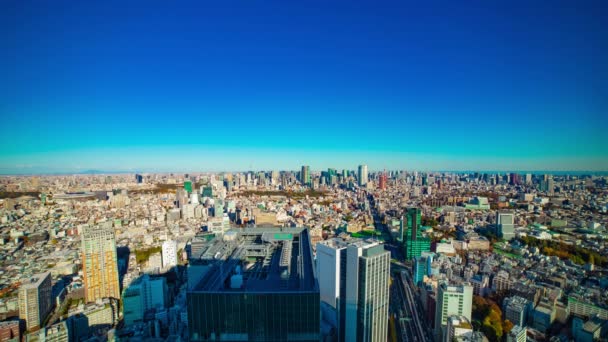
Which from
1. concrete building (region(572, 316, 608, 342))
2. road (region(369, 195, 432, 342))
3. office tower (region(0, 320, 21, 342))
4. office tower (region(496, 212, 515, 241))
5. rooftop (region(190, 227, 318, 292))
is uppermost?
rooftop (region(190, 227, 318, 292))

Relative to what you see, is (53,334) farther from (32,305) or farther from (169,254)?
(169,254)

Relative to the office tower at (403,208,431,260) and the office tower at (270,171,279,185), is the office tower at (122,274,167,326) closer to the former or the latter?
the office tower at (403,208,431,260)

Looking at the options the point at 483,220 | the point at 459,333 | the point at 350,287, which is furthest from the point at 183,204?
the point at 483,220

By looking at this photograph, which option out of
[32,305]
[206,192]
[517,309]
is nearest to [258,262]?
[517,309]

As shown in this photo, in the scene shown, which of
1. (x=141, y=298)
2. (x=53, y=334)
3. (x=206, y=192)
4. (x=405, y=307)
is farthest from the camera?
(x=206, y=192)

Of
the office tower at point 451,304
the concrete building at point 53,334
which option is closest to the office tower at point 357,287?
the office tower at point 451,304

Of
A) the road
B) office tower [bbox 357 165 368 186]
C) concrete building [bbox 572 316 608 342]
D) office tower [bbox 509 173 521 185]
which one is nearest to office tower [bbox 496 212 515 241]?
the road

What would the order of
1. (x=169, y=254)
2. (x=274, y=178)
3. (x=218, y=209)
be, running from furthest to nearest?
(x=274, y=178)
(x=218, y=209)
(x=169, y=254)
